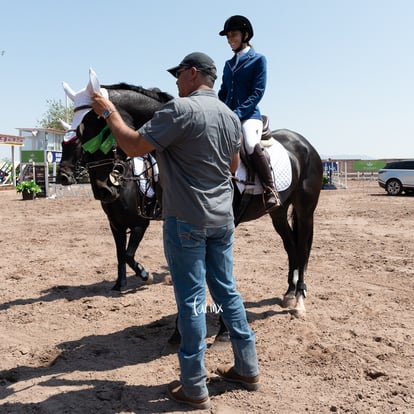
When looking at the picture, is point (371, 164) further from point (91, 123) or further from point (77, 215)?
point (91, 123)

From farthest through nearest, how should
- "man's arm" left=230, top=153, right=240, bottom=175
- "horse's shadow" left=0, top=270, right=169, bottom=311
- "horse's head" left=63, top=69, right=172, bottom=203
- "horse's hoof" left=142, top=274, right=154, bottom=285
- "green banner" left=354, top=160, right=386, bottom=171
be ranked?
"green banner" left=354, top=160, right=386, bottom=171 < "horse's hoof" left=142, top=274, right=154, bottom=285 < "horse's shadow" left=0, top=270, right=169, bottom=311 < "horse's head" left=63, top=69, right=172, bottom=203 < "man's arm" left=230, top=153, right=240, bottom=175

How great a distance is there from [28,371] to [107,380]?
0.71 meters

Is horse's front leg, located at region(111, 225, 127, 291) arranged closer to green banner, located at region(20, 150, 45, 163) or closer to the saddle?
the saddle

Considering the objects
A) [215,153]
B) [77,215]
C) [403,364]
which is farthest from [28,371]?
[77,215]

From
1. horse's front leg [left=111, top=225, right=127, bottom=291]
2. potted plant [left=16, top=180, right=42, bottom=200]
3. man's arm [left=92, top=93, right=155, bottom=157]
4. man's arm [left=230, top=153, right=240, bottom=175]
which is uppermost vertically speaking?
man's arm [left=92, top=93, right=155, bottom=157]

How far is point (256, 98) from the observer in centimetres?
446

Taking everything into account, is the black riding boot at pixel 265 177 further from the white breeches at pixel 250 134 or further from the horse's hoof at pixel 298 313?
the horse's hoof at pixel 298 313

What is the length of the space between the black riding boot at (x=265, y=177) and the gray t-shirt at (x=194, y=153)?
153 centimetres

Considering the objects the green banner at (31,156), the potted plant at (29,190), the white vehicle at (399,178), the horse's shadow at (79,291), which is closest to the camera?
the horse's shadow at (79,291)

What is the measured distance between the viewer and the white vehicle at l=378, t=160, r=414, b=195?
69.3ft

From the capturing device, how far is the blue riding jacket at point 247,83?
4453 millimetres

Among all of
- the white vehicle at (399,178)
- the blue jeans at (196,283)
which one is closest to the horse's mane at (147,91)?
the blue jeans at (196,283)

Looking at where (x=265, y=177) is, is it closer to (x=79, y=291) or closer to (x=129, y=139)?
(x=129, y=139)

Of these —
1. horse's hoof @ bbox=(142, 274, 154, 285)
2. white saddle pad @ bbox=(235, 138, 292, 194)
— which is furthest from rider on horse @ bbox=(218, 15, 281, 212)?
horse's hoof @ bbox=(142, 274, 154, 285)
